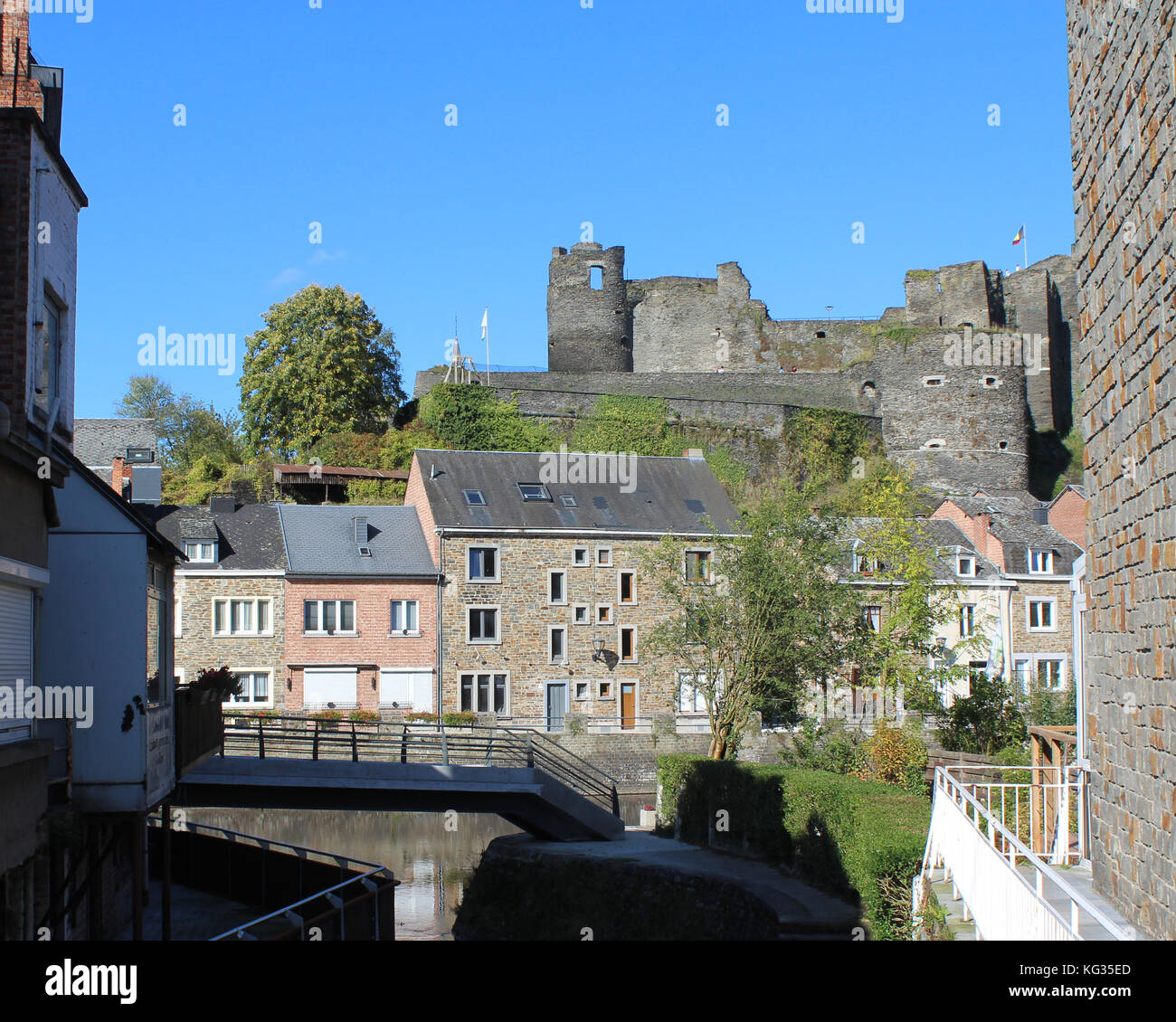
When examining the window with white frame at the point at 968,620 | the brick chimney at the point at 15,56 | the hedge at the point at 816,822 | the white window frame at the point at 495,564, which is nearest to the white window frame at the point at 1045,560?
the window with white frame at the point at 968,620

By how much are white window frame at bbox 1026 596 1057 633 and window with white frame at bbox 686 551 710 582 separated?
394 inches

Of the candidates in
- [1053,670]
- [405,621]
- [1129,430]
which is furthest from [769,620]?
[1129,430]

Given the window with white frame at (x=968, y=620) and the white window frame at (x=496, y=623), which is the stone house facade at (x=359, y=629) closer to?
the white window frame at (x=496, y=623)

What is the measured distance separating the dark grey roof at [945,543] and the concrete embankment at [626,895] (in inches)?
644

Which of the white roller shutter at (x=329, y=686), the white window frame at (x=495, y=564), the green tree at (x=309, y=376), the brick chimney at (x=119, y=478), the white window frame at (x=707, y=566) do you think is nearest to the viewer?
the white window frame at (x=707, y=566)

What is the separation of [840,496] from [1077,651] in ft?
126

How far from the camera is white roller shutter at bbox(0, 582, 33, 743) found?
9516mm

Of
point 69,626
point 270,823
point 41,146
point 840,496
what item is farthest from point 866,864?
point 840,496

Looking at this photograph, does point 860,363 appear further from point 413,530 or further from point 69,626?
point 69,626

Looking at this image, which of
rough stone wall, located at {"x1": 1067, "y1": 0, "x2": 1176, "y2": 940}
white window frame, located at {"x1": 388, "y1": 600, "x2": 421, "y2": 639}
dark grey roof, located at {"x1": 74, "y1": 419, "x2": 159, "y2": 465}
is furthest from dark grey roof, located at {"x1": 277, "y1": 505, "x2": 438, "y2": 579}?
rough stone wall, located at {"x1": 1067, "y1": 0, "x2": 1176, "y2": 940}

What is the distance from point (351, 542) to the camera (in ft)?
119

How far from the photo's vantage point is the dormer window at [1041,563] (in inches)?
1531

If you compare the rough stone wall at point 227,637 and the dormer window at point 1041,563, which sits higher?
the dormer window at point 1041,563
